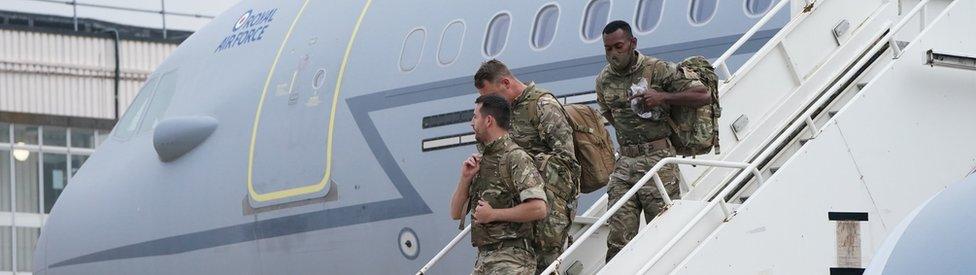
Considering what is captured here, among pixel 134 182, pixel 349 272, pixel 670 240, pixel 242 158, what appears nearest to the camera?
pixel 670 240

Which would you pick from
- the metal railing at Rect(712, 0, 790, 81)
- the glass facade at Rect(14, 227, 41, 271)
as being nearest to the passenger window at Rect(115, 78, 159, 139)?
the metal railing at Rect(712, 0, 790, 81)

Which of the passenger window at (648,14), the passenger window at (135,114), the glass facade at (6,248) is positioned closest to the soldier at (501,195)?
the passenger window at (648,14)

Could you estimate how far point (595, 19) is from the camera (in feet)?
35.6

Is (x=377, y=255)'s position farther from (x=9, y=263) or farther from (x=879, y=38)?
(x=9, y=263)

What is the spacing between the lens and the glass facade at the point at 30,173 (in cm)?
3903

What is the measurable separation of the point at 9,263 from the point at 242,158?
27.1m

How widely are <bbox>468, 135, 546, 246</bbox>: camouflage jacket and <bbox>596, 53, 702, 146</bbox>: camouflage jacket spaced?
656 mm

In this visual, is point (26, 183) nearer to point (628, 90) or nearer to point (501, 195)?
point (628, 90)

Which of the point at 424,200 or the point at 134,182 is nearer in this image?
the point at 424,200

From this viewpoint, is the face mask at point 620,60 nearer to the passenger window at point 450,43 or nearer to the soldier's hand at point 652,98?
the soldier's hand at point 652,98

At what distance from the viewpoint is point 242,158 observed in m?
13.7

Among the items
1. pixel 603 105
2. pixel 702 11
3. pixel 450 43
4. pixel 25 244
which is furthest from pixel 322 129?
pixel 25 244

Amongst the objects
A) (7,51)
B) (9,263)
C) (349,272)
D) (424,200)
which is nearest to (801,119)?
(424,200)

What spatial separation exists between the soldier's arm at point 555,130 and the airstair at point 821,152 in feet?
1.10
